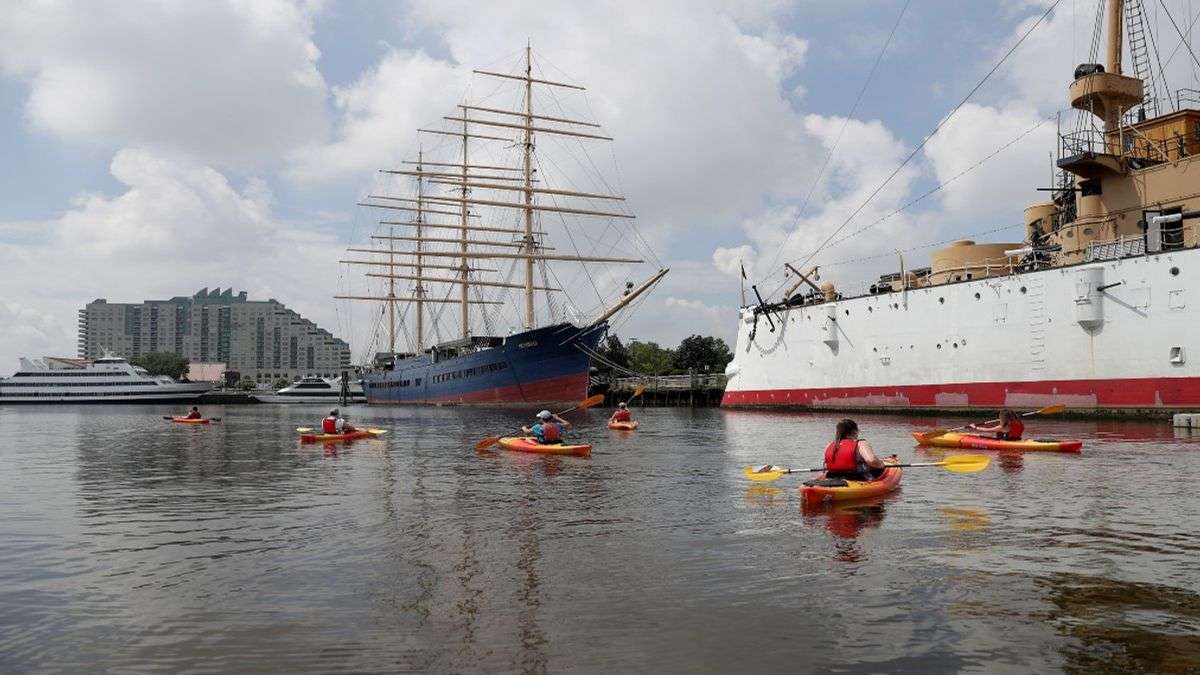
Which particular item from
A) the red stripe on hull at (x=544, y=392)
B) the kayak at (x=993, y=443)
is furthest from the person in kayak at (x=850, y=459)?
the red stripe on hull at (x=544, y=392)

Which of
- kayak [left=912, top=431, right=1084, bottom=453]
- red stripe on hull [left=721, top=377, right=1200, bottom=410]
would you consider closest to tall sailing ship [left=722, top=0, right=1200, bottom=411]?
red stripe on hull [left=721, top=377, right=1200, bottom=410]

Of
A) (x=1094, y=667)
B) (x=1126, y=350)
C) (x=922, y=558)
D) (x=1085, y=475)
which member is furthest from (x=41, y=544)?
(x=1126, y=350)

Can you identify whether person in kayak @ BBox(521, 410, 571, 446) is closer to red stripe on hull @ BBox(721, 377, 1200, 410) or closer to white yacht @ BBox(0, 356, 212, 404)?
red stripe on hull @ BBox(721, 377, 1200, 410)

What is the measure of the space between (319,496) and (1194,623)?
17060mm

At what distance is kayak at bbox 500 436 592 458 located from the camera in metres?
28.7

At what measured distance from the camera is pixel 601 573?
11.5m

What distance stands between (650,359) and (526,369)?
63.2 metres

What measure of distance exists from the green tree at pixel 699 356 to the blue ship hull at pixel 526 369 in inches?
1874

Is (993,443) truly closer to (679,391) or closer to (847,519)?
(847,519)

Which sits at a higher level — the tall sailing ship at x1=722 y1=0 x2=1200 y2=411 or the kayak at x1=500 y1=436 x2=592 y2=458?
the tall sailing ship at x1=722 y1=0 x2=1200 y2=411

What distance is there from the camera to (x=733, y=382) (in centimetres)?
6788

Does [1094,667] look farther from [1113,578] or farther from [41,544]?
[41,544]

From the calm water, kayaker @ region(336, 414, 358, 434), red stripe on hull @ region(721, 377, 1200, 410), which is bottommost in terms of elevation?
the calm water

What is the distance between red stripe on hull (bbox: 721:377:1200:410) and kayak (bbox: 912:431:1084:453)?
13.3 m
